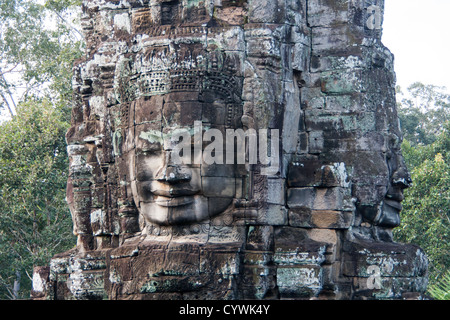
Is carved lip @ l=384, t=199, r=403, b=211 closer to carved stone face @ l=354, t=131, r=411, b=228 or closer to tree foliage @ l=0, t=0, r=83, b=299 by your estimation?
carved stone face @ l=354, t=131, r=411, b=228

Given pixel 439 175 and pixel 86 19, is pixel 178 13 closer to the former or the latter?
pixel 86 19

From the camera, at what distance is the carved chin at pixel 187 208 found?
39.1 ft

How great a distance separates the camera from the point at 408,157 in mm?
25734

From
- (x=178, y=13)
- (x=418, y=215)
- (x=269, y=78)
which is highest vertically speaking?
(x=178, y=13)

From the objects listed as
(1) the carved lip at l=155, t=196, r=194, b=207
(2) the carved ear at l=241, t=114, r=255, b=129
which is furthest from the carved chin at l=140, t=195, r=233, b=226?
(2) the carved ear at l=241, t=114, r=255, b=129

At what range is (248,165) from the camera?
1204 centimetres

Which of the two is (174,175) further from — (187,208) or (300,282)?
(300,282)

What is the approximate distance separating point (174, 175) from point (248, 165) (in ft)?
3.44

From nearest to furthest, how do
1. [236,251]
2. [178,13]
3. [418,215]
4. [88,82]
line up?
[236,251]
[178,13]
[88,82]
[418,215]

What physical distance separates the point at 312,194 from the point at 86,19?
479cm

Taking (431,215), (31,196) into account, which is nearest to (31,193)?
(31,196)

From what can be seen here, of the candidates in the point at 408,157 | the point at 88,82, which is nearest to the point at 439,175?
the point at 408,157

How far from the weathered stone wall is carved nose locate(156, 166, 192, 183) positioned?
0.7 inches

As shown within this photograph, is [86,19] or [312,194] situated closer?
[312,194]
